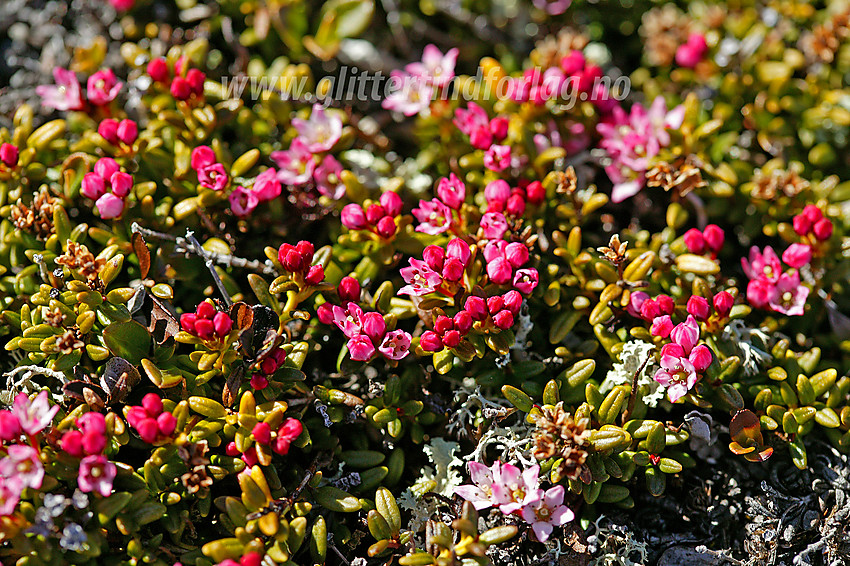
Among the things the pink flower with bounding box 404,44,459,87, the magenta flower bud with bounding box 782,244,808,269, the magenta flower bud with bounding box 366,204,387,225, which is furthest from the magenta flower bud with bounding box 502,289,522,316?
the pink flower with bounding box 404,44,459,87

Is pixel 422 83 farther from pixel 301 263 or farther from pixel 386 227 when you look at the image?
pixel 301 263

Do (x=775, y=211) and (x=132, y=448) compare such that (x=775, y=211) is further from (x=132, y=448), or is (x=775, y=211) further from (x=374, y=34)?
(x=132, y=448)

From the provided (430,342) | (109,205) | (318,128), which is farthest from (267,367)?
(318,128)

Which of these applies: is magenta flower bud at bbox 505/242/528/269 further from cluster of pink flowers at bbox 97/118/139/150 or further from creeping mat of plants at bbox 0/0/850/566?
cluster of pink flowers at bbox 97/118/139/150

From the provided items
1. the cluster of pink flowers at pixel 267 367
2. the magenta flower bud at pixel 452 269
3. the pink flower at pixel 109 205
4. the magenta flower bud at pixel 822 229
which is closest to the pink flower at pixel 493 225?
the magenta flower bud at pixel 452 269

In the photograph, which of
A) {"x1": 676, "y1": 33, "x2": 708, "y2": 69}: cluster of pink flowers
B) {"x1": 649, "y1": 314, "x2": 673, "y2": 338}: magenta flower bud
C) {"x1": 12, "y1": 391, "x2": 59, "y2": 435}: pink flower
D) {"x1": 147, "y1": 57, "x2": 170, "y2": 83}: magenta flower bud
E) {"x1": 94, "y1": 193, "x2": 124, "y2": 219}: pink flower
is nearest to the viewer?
{"x1": 12, "y1": 391, "x2": 59, "y2": 435}: pink flower

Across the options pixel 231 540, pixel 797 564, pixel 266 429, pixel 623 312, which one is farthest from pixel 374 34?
pixel 797 564
